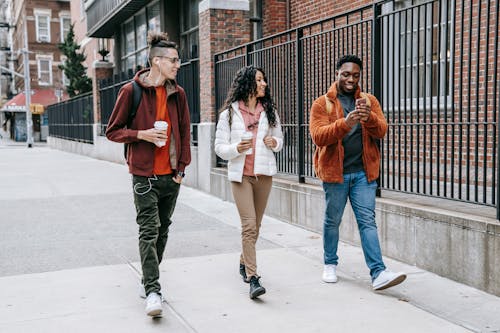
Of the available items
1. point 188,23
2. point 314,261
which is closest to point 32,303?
point 314,261

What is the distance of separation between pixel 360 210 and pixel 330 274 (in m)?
0.67

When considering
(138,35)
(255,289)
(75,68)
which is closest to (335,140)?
(255,289)

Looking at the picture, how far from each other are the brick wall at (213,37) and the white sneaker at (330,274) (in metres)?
5.92

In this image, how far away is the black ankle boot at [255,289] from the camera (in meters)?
4.66

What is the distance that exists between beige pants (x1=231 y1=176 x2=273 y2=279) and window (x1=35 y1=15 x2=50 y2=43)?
4899 centimetres

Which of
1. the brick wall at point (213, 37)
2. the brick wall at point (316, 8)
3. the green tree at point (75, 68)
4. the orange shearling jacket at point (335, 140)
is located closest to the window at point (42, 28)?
the green tree at point (75, 68)

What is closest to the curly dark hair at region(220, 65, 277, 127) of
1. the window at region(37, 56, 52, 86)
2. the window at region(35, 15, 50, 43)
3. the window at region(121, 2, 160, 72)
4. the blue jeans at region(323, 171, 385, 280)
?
the blue jeans at region(323, 171, 385, 280)

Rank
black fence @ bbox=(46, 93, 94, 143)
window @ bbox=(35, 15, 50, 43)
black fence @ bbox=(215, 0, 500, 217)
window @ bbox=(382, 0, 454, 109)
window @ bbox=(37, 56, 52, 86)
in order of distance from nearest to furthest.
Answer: window @ bbox=(382, 0, 454, 109) → black fence @ bbox=(215, 0, 500, 217) → black fence @ bbox=(46, 93, 94, 143) → window @ bbox=(35, 15, 50, 43) → window @ bbox=(37, 56, 52, 86)

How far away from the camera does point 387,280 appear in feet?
15.5

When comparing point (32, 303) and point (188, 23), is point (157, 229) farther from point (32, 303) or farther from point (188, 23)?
point (188, 23)

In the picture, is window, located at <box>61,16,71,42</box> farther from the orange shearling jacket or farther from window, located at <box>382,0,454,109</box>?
the orange shearling jacket

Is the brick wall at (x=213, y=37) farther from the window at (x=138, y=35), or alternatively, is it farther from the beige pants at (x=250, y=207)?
the window at (x=138, y=35)

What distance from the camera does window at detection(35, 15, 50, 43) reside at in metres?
49.3

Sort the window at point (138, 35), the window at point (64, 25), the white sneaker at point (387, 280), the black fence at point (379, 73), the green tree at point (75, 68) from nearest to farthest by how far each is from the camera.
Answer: the white sneaker at point (387, 280) < the black fence at point (379, 73) < the window at point (138, 35) < the green tree at point (75, 68) < the window at point (64, 25)
